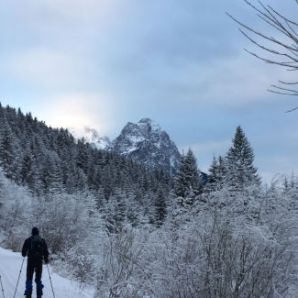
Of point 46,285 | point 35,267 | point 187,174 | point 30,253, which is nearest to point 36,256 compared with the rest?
point 30,253

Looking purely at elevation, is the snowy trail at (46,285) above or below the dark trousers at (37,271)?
below

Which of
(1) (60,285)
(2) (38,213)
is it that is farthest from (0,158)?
(1) (60,285)

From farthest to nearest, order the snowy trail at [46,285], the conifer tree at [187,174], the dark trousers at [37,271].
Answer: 1. the conifer tree at [187,174]
2. the snowy trail at [46,285]
3. the dark trousers at [37,271]

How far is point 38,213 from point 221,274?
84.6ft

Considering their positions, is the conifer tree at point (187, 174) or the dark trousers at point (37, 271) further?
the conifer tree at point (187, 174)

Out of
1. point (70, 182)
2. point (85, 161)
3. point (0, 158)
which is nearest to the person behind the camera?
point (0, 158)

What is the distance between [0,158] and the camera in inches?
Answer: 2608

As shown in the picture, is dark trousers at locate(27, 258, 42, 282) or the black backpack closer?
dark trousers at locate(27, 258, 42, 282)

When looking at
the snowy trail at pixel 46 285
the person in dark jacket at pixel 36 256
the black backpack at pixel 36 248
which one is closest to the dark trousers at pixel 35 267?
the person in dark jacket at pixel 36 256

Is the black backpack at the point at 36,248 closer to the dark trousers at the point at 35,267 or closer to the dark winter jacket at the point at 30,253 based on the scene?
the dark winter jacket at the point at 30,253

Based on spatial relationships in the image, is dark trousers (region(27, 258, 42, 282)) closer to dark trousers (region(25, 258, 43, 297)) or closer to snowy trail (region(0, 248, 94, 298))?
dark trousers (region(25, 258, 43, 297))

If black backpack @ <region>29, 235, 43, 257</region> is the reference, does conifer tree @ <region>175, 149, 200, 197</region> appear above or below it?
above

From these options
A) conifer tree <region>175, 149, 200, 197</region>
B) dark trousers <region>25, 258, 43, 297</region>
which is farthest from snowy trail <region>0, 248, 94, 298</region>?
conifer tree <region>175, 149, 200, 197</region>

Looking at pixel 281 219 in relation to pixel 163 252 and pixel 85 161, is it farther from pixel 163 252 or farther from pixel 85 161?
pixel 85 161
